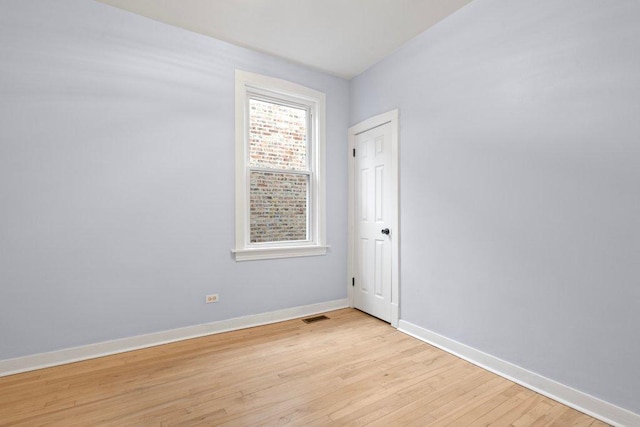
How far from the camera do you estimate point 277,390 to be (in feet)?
6.60

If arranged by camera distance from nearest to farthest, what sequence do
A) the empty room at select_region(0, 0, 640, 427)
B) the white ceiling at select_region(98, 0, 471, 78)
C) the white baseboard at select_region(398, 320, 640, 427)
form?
the white baseboard at select_region(398, 320, 640, 427)
the empty room at select_region(0, 0, 640, 427)
the white ceiling at select_region(98, 0, 471, 78)

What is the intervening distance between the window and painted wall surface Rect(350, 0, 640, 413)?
3.86ft

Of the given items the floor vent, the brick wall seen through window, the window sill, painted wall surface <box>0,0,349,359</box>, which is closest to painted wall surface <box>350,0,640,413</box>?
the floor vent

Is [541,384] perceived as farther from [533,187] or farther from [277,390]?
[277,390]

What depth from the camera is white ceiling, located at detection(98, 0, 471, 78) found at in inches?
98.7

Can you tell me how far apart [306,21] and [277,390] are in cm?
304

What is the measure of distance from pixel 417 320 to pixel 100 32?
382 cm

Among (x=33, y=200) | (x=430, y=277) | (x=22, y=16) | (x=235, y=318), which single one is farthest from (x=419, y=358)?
(x=22, y=16)

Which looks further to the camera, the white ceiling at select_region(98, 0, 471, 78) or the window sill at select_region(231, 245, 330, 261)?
the window sill at select_region(231, 245, 330, 261)

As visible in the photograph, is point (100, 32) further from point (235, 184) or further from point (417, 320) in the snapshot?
point (417, 320)

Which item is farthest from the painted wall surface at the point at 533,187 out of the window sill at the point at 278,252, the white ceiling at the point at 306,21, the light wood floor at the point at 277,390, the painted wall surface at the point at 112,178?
the painted wall surface at the point at 112,178

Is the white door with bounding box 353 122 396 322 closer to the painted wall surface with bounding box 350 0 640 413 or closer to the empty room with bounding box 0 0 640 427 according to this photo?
the empty room with bounding box 0 0 640 427

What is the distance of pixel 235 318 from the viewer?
3082 millimetres

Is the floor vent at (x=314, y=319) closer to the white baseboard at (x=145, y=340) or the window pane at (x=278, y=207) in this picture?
the white baseboard at (x=145, y=340)
